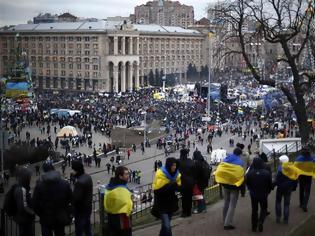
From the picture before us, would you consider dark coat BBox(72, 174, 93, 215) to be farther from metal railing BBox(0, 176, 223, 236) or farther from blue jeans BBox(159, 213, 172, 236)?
blue jeans BBox(159, 213, 172, 236)

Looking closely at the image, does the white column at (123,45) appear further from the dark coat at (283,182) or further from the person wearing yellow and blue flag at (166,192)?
the person wearing yellow and blue flag at (166,192)

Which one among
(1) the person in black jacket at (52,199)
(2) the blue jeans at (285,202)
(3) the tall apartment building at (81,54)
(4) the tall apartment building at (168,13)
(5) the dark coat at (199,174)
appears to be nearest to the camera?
(1) the person in black jacket at (52,199)

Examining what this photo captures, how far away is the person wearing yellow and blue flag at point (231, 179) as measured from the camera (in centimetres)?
723

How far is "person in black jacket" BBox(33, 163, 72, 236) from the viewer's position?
5.62m

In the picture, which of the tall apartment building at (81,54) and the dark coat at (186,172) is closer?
the dark coat at (186,172)

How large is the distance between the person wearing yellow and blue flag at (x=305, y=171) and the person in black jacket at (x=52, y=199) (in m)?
3.82

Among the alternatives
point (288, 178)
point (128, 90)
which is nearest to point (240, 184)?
point (288, 178)

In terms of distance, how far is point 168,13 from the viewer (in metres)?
132

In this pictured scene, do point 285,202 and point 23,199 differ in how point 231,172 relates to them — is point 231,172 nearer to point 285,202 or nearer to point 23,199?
point 285,202

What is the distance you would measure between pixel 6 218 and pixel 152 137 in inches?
1237

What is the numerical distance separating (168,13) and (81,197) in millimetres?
128946

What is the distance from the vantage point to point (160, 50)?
92250 mm

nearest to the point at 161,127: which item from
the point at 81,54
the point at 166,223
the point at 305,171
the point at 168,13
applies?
the point at 305,171

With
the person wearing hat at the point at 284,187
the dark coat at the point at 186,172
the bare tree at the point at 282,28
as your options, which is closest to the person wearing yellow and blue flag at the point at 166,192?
the dark coat at the point at 186,172
